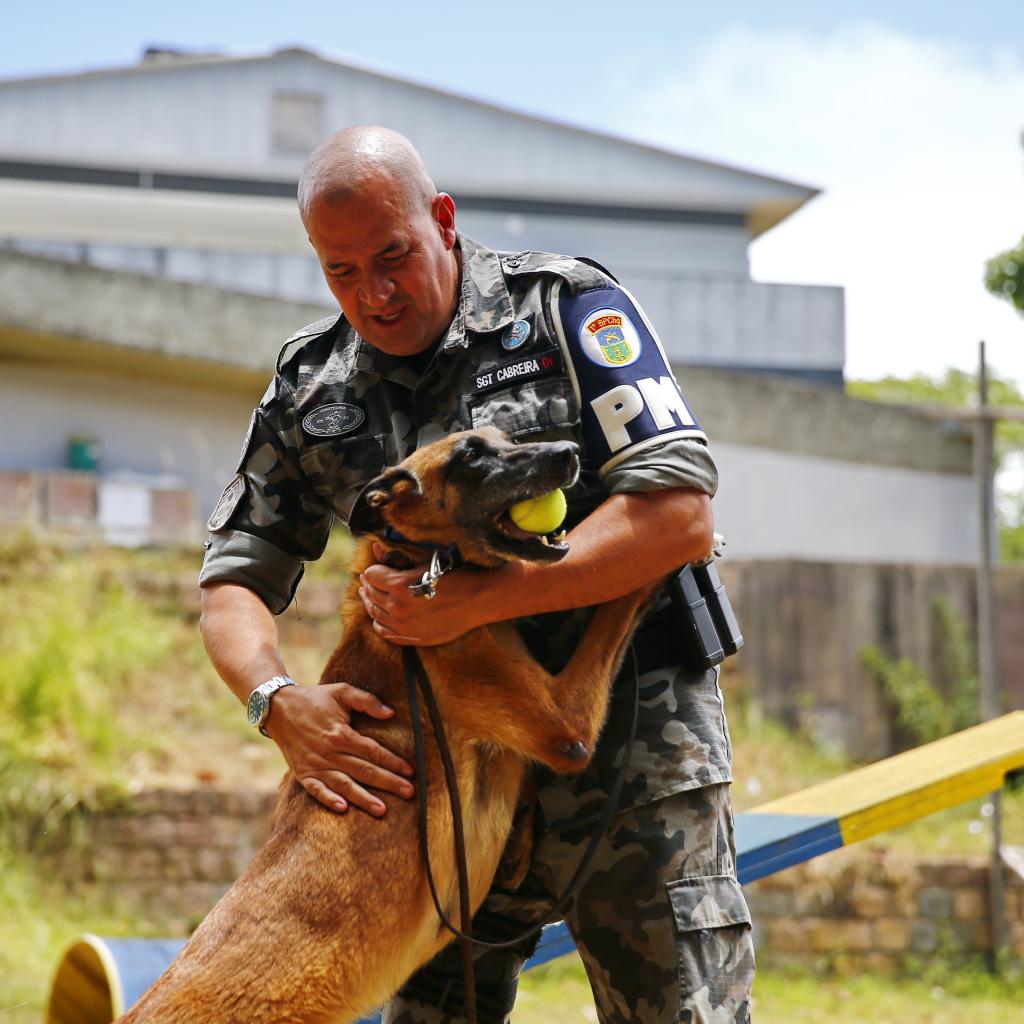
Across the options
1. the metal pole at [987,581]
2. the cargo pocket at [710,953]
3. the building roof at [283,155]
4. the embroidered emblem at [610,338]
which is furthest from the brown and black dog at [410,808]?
the building roof at [283,155]

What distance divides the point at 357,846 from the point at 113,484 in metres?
9.34

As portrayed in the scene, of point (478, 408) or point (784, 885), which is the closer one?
point (478, 408)

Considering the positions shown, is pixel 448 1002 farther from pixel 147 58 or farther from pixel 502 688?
pixel 147 58

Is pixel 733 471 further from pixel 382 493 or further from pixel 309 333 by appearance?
pixel 382 493

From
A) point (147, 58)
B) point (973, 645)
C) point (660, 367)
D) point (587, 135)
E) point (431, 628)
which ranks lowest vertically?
point (973, 645)

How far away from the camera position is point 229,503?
275 centimetres

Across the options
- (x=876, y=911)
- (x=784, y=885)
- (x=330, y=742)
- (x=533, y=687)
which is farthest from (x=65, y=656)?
(x=533, y=687)

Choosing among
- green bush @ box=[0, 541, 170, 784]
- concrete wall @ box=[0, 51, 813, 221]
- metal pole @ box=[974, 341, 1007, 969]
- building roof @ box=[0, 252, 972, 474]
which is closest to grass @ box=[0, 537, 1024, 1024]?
green bush @ box=[0, 541, 170, 784]

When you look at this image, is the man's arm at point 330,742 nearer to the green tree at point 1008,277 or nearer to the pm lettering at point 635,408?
the pm lettering at point 635,408

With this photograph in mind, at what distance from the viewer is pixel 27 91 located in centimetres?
1983

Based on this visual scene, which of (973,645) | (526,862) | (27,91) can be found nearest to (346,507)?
(526,862)

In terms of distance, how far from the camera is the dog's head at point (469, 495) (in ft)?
7.63

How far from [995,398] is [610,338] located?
79.8ft

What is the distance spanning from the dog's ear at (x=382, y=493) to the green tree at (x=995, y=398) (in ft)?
52.8
